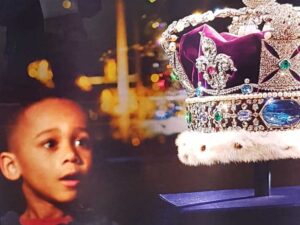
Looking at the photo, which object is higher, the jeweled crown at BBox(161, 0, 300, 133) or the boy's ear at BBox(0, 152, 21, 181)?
the jeweled crown at BBox(161, 0, 300, 133)

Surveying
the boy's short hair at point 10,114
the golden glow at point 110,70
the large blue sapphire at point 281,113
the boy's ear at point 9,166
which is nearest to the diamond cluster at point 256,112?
the large blue sapphire at point 281,113

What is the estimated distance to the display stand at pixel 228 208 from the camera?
155 cm

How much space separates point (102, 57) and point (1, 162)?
392 millimetres

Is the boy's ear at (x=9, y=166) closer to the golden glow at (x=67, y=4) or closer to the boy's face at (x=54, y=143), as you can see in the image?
the boy's face at (x=54, y=143)

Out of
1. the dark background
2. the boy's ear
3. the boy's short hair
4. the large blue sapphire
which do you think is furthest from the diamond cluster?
the boy's ear

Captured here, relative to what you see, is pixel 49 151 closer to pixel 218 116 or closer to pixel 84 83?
pixel 84 83

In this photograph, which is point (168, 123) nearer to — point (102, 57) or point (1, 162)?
point (102, 57)

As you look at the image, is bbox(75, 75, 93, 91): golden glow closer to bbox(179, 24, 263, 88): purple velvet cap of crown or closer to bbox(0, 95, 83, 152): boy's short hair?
bbox(0, 95, 83, 152): boy's short hair

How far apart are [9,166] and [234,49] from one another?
0.68 metres

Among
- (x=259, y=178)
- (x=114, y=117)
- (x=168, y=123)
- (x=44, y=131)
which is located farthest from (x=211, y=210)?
(x=44, y=131)

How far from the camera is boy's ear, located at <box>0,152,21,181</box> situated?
1510 millimetres

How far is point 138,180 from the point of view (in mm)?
1539

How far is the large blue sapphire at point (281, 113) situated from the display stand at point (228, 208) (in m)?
0.12

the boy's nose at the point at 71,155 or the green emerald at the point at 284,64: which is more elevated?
the green emerald at the point at 284,64
